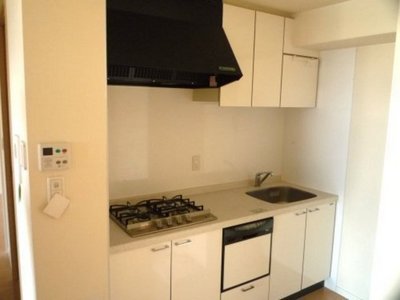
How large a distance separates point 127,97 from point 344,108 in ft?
5.87

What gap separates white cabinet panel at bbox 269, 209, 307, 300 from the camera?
7.98 ft

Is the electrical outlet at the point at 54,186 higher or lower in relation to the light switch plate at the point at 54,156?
lower

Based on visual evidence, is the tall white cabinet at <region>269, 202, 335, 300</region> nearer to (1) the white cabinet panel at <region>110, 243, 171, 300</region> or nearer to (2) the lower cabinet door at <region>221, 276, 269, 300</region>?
(2) the lower cabinet door at <region>221, 276, 269, 300</region>

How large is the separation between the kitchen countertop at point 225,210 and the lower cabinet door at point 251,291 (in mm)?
500

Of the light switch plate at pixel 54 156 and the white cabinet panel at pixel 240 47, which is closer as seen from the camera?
the light switch plate at pixel 54 156

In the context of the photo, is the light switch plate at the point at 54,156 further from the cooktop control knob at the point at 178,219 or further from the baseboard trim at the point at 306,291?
the baseboard trim at the point at 306,291

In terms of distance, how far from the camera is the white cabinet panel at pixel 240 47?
2231mm

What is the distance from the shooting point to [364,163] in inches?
101

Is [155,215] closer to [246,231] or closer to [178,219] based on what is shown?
[178,219]

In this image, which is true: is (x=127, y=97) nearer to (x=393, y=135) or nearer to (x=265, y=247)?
(x=265, y=247)

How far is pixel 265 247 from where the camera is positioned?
92.9 inches

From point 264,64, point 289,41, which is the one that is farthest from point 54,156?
point 289,41

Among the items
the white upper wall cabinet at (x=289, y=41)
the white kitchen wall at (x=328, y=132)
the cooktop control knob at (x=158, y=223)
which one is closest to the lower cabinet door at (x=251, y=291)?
the cooktop control knob at (x=158, y=223)

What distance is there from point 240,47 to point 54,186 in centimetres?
159
